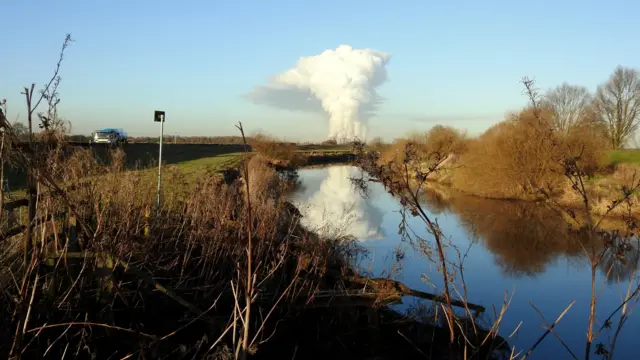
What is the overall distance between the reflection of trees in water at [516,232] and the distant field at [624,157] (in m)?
11.3

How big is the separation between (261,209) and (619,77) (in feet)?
133

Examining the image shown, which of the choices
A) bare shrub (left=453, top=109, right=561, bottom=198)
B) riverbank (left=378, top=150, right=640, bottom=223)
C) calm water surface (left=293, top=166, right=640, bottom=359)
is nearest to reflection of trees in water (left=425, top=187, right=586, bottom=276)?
calm water surface (left=293, top=166, right=640, bottom=359)

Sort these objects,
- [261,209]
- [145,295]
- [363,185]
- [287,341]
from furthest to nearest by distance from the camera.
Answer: [261,209] → [287,341] → [145,295] → [363,185]

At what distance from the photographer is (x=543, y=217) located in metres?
19.6

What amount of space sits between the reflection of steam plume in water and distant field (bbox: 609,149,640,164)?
57.2 ft

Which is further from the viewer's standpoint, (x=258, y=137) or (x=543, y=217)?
(x=258, y=137)

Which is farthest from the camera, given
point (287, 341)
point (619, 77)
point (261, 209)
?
point (619, 77)

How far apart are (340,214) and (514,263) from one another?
21.2ft

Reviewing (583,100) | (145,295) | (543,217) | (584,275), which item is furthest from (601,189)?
(145,295)

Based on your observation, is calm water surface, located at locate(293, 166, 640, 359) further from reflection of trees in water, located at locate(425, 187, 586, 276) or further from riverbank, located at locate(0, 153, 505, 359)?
riverbank, located at locate(0, 153, 505, 359)

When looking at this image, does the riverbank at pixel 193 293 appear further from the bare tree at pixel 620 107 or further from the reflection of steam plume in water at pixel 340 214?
the bare tree at pixel 620 107

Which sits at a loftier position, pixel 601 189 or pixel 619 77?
pixel 619 77

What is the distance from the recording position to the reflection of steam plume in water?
13782 mm

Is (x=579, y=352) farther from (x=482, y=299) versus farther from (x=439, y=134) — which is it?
(x=439, y=134)
